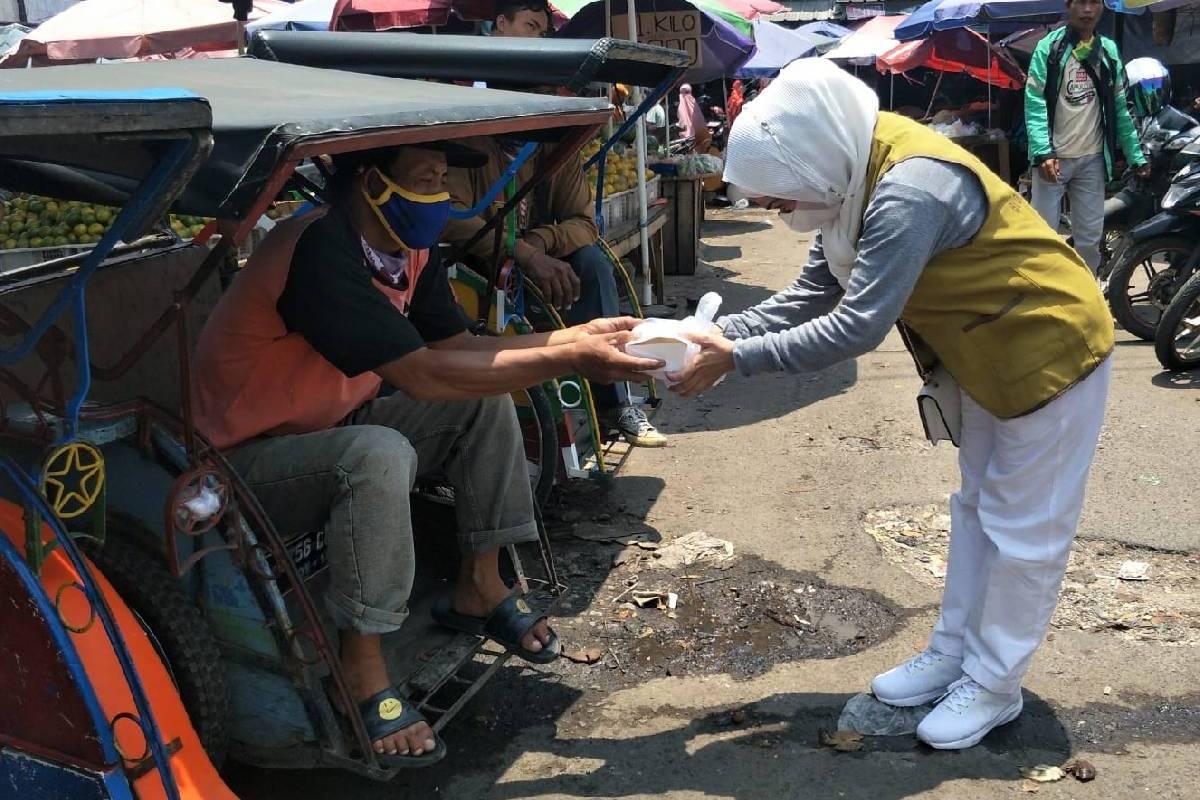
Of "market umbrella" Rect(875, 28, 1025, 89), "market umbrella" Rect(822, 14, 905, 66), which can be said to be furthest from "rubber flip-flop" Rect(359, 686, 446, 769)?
"market umbrella" Rect(822, 14, 905, 66)

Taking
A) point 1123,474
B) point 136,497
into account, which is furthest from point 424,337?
point 1123,474

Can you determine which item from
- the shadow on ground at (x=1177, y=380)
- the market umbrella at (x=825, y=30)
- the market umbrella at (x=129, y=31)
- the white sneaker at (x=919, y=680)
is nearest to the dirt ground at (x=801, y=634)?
the white sneaker at (x=919, y=680)

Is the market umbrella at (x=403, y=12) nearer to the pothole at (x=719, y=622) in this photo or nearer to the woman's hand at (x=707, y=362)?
the pothole at (x=719, y=622)

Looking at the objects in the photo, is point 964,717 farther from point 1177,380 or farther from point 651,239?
point 651,239

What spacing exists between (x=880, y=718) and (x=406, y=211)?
1.90 metres

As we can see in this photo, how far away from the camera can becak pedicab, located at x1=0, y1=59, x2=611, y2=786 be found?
1959mm

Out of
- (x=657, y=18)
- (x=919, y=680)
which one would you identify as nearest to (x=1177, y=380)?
(x=919, y=680)

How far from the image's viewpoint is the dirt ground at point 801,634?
281 cm

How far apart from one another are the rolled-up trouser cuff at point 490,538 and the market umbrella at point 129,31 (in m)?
10.2

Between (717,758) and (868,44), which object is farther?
(868,44)

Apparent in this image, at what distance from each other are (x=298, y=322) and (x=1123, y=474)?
3.73 m

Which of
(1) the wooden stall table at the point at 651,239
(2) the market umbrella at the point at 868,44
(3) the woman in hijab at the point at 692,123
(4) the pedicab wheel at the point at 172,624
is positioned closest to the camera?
(4) the pedicab wheel at the point at 172,624

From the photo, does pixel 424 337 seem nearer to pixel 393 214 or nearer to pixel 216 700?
pixel 393 214

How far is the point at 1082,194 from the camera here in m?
7.12
